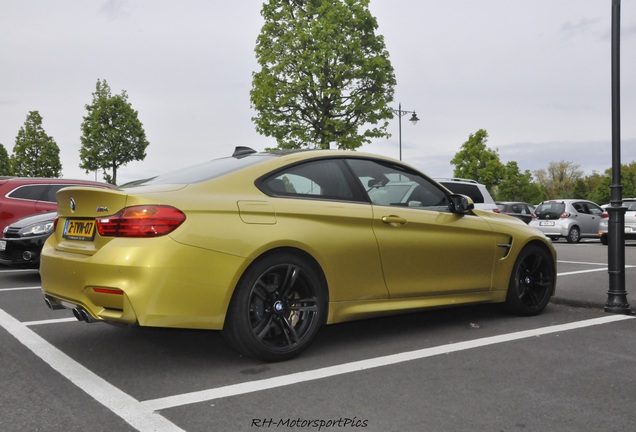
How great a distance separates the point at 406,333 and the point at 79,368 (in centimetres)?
258

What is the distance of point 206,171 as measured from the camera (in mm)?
4582

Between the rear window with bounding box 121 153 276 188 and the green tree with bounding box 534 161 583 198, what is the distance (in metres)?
91.0

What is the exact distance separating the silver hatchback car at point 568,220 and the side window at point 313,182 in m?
19.3

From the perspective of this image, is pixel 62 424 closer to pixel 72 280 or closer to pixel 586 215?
pixel 72 280

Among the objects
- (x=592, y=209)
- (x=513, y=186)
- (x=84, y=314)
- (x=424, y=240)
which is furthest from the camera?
(x=513, y=186)

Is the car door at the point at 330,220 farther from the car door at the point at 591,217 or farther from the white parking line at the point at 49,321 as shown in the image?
the car door at the point at 591,217

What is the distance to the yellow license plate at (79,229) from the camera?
4051mm

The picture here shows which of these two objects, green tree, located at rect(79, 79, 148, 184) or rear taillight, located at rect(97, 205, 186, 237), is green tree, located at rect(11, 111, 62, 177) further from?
rear taillight, located at rect(97, 205, 186, 237)

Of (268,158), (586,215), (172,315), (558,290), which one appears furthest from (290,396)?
(586,215)

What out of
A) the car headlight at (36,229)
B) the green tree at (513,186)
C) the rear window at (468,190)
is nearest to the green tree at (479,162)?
the green tree at (513,186)

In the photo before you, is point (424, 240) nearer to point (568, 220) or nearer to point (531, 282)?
point (531, 282)

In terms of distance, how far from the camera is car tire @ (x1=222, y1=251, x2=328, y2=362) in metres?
4.01

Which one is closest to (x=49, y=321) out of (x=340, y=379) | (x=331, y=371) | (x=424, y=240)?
(x=331, y=371)

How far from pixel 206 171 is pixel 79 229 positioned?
0.97 meters
